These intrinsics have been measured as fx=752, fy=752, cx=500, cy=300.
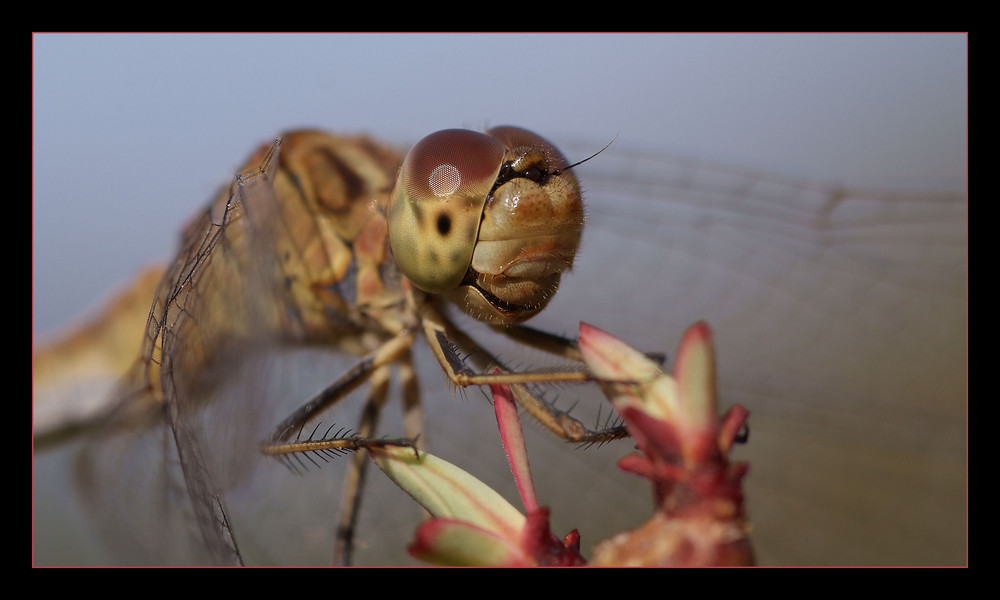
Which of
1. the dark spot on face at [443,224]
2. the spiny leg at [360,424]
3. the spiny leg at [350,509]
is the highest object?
the dark spot on face at [443,224]

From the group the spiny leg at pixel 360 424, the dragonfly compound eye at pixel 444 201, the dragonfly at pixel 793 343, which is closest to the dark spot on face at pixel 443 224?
the dragonfly compound eye at pixel 444 201

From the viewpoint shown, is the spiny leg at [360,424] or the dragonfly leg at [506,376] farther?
the spiny leg at [360,424]

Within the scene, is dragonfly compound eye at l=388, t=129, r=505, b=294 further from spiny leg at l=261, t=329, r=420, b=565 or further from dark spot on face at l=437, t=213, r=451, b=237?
spiny leg at l=261, t=329, r=420, b=565

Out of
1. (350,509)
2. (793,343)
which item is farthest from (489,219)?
(793,343)

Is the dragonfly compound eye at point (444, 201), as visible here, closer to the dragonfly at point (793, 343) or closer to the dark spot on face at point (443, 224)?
the dark spot on face at point (443, 224)

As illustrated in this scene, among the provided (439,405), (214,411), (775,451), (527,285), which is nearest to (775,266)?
(775,451)

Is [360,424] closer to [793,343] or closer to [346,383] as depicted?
[346,383]

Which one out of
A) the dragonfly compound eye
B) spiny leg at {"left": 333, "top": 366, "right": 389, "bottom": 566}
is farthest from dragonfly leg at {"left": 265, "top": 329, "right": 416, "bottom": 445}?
spiny leg at {"left": 333, "top": 366, "right": 389, "bottom": 566}
